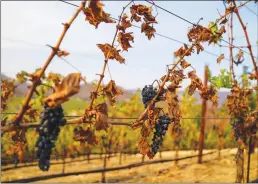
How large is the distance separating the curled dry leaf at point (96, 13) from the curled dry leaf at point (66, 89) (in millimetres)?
507

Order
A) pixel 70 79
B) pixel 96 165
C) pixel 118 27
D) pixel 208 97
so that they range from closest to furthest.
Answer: pixel 70 79 → pixel 118 27 → pixel 208 97 → pixel 96 165

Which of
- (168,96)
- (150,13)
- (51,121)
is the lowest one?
(51,121)

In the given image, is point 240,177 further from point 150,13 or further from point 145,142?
point 150,13

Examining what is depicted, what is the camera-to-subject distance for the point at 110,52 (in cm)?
291

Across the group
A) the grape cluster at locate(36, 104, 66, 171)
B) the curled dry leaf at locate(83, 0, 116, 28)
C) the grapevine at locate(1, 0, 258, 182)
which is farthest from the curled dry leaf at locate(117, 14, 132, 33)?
the grape cluster at locate(36, 104, 66, 171)

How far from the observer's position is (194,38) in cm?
416

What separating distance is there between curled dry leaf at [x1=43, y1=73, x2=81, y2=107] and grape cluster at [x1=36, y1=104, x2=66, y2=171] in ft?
0.49

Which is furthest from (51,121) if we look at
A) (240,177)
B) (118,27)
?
(240,177)

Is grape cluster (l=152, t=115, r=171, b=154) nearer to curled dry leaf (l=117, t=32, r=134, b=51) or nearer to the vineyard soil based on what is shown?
curled dry leaf (l=117, t=32, r=134, b=51)

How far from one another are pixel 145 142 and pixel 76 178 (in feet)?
29.3

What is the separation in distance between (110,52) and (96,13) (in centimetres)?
64

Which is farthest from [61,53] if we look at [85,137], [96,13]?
[85,137]

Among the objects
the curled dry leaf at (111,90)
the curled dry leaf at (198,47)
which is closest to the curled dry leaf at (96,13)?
the curled dry leaf at (111,90)

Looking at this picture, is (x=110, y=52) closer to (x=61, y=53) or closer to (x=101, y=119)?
(x=101, y=119)
